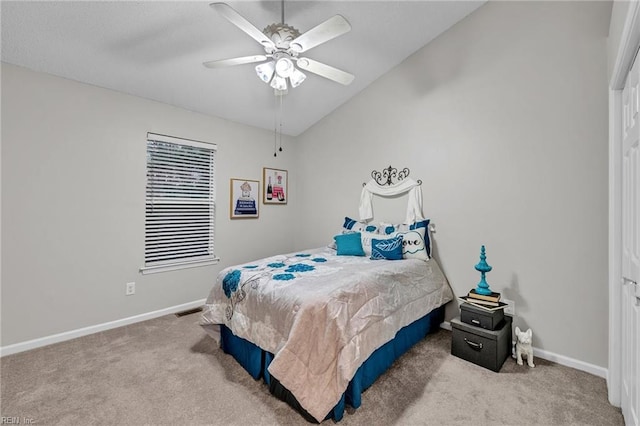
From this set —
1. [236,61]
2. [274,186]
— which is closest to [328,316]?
[236,61]

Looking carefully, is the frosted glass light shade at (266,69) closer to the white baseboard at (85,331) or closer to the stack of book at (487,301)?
the stack of book at (487,301)

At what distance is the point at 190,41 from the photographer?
2438 mm

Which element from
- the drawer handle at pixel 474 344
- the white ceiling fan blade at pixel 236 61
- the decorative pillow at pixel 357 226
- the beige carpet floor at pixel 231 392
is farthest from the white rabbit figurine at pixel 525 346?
the white ceiling fan blade at pixel 236 61

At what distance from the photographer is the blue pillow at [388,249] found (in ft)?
9.18

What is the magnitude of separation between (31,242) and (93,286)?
2.11 feet

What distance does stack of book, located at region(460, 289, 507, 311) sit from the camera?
2182mm

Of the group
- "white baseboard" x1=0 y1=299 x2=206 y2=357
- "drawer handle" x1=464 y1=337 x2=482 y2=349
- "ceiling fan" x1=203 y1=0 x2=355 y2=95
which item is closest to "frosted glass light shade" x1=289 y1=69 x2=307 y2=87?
"ceiling fan" x1=203 y1=0 x2=355 y2=95

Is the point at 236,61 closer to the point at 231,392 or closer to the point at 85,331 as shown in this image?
the point at 231,392

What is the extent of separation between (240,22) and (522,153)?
2.46 m

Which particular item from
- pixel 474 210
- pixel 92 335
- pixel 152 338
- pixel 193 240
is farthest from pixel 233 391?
pixel 474 210

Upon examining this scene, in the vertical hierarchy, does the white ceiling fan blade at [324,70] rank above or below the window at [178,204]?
above

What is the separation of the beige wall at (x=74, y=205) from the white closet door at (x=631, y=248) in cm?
382

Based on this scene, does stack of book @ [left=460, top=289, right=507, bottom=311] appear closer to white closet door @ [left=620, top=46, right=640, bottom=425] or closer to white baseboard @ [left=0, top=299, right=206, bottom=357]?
white closet door @ [left=620, top=46, right=640, bottom=425]

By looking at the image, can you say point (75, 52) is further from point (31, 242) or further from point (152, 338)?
point (152, 338)
